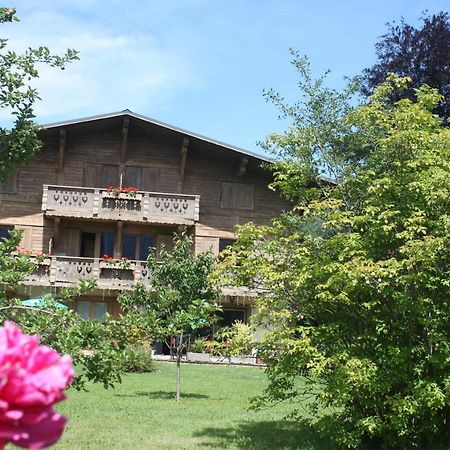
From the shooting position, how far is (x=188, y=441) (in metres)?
10.4

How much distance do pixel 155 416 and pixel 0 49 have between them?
27.3 ft

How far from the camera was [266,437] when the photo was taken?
11.0 metres

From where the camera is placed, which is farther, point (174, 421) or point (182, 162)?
point (182, 162)

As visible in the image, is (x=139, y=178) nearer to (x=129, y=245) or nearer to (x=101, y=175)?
(x=101, y=175)

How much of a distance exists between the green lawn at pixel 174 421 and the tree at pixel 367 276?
1.02m

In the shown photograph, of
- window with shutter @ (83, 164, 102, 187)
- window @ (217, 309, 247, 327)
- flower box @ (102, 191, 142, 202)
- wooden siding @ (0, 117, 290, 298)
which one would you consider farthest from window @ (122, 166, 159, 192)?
window @ (217, 309, 247, 327)

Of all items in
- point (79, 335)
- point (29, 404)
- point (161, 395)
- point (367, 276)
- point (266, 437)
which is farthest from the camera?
point (161, 395)

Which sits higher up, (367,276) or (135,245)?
(135,245)

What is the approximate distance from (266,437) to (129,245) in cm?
2288

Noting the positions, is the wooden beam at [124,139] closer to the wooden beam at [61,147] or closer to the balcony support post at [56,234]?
the wooden beam at [61,147]

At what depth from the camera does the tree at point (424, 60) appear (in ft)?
98.9

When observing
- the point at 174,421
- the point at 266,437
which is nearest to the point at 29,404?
the point at 266,437

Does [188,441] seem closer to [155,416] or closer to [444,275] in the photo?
[155,416]

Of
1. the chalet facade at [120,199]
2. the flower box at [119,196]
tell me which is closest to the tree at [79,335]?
the chalet facade at [120,199]
